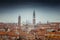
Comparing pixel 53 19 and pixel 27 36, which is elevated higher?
pixel 53 19

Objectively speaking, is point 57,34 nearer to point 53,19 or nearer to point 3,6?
point 53,19

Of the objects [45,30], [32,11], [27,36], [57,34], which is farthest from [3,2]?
[57,34]

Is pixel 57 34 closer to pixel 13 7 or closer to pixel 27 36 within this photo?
pixel 27 36

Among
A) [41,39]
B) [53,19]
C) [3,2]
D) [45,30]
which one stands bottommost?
[41,39]

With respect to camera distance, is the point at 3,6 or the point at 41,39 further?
the point at 3,6

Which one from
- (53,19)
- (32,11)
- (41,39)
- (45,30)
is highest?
(32,11)

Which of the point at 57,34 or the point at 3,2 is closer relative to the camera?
the point at 57,34

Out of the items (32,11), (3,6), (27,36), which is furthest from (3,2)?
(27,36)

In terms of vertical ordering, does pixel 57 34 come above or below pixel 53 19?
below
